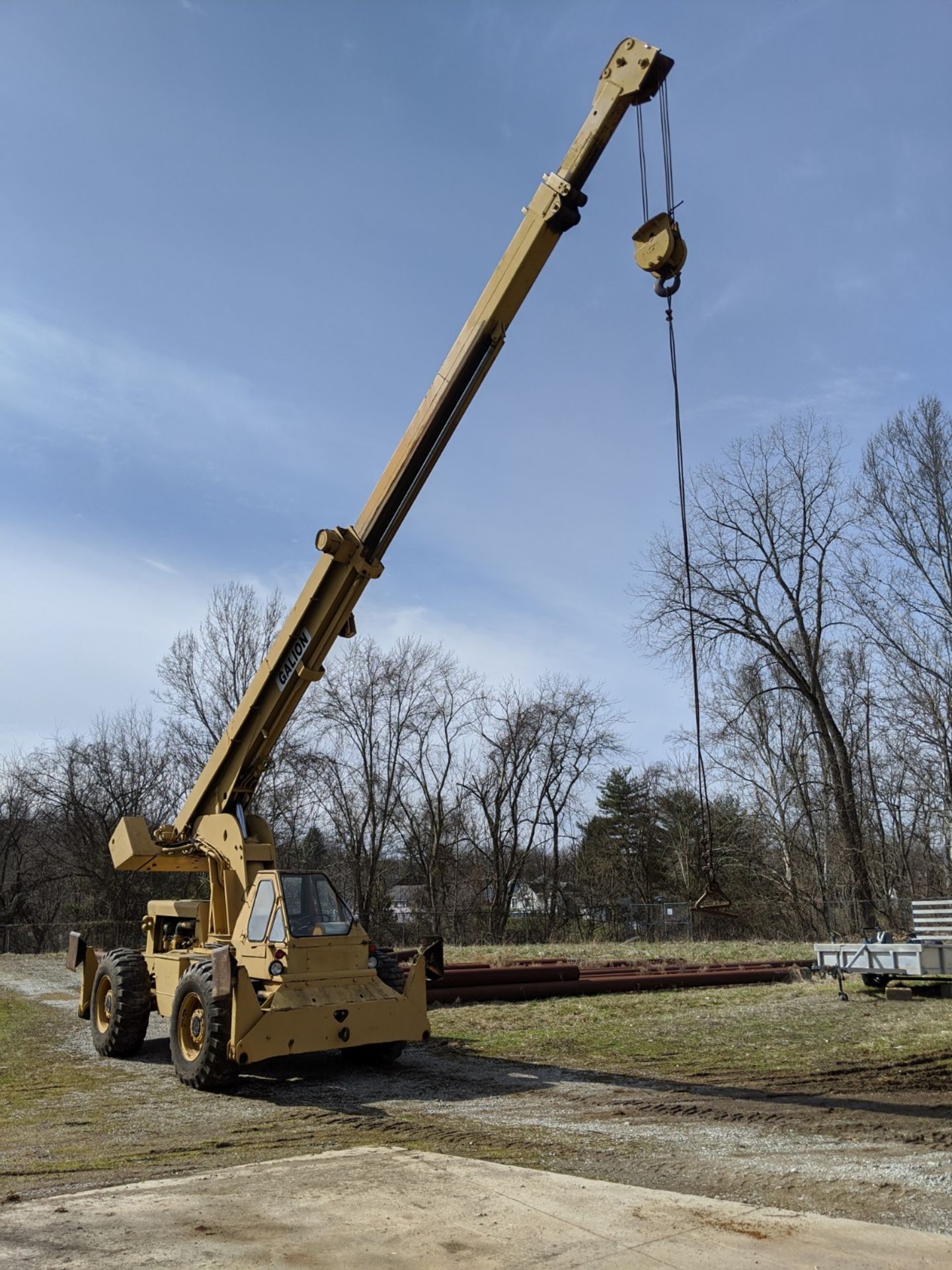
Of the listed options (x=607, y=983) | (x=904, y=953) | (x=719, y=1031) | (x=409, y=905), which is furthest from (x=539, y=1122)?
(x=409, y=905)

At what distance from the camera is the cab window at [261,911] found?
9.87m

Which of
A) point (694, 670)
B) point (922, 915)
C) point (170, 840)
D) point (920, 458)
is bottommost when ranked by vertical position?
point (922, 915)

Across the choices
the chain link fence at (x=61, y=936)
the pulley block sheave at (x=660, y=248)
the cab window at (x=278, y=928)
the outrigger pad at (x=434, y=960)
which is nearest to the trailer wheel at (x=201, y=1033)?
the cab window at (x=278, y=928)

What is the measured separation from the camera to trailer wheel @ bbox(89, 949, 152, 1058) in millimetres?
11312

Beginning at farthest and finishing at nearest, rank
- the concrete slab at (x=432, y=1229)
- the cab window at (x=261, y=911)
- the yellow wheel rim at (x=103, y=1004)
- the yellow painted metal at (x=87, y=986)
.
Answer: the yellow painted metal at (x=87, y=986), the yellow wheel rim at (x=103, y=1004), the cab window at (x=261, y=911), the concrete slab at (x=432, y=1229)

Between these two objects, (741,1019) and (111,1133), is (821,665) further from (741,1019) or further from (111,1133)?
(111,1133)

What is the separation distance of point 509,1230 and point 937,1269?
6.34 ft

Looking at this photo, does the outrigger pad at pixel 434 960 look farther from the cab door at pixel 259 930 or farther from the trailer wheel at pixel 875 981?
the trailer wheel at pixel 875 981

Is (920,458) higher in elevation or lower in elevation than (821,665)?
higher

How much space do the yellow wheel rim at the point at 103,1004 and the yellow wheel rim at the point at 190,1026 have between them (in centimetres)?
240

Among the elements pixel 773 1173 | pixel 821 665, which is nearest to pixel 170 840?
pixel 773 1173

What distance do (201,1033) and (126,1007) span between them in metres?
2.23

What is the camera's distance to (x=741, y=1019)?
12.7 meters

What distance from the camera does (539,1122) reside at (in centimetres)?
766
